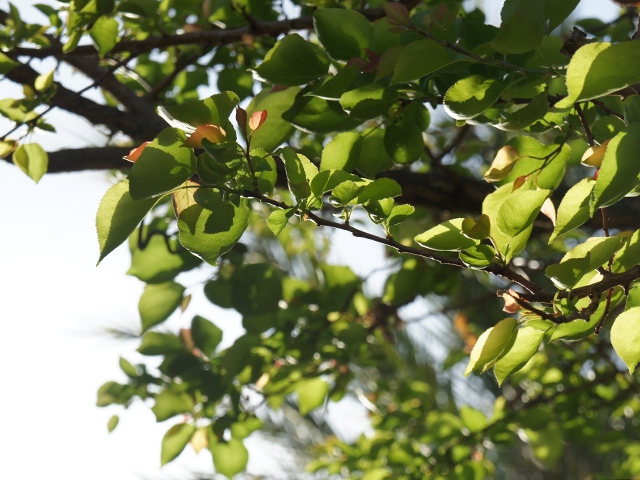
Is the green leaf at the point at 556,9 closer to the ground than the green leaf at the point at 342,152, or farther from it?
farther from it

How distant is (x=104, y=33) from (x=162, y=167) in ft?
1.28

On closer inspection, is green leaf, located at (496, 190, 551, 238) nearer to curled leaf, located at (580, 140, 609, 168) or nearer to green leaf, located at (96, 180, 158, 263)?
curled leaf, located at (580, 140, 609, 168)

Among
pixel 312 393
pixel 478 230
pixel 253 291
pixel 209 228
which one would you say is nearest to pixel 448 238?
pixel 478 230

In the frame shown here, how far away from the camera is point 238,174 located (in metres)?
0.30

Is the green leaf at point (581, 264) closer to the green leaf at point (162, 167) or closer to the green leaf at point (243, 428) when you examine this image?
the green leaf at point (162, 167)

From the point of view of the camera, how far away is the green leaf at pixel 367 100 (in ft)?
1.17

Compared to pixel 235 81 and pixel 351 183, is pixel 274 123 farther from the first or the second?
pixel 235 81

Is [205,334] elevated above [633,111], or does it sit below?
below

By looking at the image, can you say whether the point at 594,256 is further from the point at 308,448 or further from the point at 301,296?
the point at 308,448

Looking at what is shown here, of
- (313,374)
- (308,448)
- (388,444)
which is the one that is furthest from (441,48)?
(308,448)

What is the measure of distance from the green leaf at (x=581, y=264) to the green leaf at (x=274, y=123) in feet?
0.67

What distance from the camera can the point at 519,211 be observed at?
297 millimetres

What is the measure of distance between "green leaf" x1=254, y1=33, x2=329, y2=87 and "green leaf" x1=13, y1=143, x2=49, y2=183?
0.99ft

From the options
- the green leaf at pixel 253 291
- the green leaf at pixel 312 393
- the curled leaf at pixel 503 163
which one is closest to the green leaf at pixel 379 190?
the curled leaf at pixel 503 163
